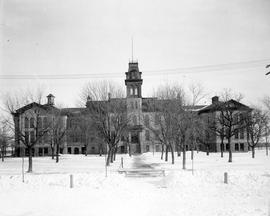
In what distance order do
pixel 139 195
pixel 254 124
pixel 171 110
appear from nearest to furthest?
pixel 139 195 < pixel 171 110 < pixel 254 124

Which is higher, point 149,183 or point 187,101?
point 187,101

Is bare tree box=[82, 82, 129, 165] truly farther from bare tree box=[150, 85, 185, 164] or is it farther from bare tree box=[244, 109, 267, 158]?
bare tree box=[244, 109, 267, 158]

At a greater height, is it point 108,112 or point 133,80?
point 133,80

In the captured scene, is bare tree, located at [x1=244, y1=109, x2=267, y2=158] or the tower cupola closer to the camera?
bare tree, located at [x1=244, y1=109, x2=267, y2=158]

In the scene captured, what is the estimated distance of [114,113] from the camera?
107 ft

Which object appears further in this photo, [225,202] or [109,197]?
[109,197]

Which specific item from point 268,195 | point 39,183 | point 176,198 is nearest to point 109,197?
point 176,198

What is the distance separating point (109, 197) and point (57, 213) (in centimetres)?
326

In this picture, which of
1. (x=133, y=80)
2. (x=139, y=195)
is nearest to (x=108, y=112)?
(x=139, y=195)

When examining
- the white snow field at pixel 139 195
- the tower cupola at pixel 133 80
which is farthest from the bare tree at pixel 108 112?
the tower cupola at pixel 133 80

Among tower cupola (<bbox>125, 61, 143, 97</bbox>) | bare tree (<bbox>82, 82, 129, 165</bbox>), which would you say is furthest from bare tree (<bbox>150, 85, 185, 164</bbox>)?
tower cupola (<bbox>125, 61, 143, 97</bbox>)

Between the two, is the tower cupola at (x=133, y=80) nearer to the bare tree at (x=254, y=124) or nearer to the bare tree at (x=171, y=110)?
the bare tree at (x=254, y=124)

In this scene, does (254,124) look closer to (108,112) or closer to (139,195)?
(108,112)

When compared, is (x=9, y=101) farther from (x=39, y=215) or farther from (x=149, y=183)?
(x=39, y=215)
